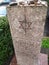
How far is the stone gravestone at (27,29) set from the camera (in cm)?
272

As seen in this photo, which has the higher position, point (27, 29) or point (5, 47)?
point (27, 29)

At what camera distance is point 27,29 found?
2.83 meters

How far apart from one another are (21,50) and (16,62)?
338 mm

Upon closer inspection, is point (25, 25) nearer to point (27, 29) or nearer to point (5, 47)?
point (27, 29)

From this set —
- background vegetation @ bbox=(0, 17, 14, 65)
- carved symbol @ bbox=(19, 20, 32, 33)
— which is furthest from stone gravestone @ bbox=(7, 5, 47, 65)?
background vegetation @ bbox=(0, 17, 14, 65)

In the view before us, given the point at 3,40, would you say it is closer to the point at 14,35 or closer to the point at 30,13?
the point at 14,35

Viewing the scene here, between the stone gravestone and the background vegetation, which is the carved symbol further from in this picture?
the background vegetation

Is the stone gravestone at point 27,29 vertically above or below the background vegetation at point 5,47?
above

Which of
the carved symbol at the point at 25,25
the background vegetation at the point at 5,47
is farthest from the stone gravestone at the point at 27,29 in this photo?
the background vegetation at the point at 5,47

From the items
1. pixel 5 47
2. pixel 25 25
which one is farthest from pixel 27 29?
pixel 5 47

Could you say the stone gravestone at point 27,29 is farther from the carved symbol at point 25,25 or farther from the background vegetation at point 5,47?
the background vegetation at point 5,47

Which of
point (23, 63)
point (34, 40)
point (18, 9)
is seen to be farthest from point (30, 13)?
point (23, 63)

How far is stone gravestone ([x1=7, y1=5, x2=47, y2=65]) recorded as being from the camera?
272cm

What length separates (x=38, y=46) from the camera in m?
2.95
